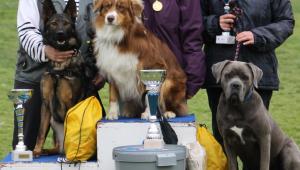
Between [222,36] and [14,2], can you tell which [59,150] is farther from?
[14,2]

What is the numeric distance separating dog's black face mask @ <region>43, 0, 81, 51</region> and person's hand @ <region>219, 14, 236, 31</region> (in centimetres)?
117

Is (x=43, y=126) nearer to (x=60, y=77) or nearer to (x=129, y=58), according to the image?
(x=60, y=77)

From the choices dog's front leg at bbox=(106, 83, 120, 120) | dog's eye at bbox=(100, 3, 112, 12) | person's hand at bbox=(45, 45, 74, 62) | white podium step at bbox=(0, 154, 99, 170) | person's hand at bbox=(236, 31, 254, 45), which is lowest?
white podium step at bbox=(0, 154, 99, 170)

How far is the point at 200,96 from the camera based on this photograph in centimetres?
1223

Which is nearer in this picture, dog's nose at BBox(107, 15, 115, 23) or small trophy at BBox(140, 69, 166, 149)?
small trophy at BBox(140, 69, 166, 149)

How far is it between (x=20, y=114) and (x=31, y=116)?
59 centimetres

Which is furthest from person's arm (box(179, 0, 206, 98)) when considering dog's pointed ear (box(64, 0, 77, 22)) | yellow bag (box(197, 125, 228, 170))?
dog's pointed ear (box(64, 0, 77, 22))

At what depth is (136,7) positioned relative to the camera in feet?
20.9

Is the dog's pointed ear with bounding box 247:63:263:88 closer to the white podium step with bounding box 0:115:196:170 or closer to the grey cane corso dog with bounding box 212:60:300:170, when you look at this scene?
the grey cane corso dog with bounding box 212:60:300:170

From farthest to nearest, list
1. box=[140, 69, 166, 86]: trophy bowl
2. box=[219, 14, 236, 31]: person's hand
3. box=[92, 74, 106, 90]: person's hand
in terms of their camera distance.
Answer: box=[92, 74, 106, 90]: person's hand → box=[219, 14, 236, 31]: person's hand → box=[140, 69, 166, 86]: trophy bowl

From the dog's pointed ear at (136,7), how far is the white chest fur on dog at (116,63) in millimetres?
198

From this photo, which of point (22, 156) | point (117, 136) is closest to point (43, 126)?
point (22, 156)

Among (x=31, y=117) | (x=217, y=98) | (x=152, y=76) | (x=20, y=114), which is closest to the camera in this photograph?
(x=152, y=76)

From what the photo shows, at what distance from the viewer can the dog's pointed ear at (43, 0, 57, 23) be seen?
651 cm
